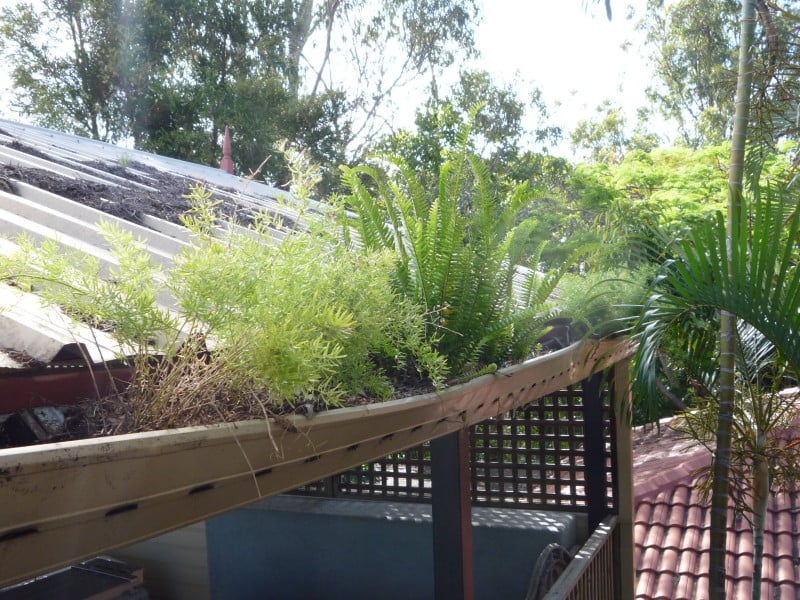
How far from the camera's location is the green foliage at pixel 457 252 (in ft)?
6.44

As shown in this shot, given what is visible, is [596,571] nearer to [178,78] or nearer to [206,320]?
[206,320]

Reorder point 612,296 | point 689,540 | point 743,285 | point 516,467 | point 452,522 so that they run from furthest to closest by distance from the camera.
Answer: point 689,540, point 516,467, point 612,296, point 743,285, point 452,522

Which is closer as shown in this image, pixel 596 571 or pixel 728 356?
pixel 728 356

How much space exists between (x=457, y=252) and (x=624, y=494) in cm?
360

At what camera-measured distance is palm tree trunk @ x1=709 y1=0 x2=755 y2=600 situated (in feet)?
12.4

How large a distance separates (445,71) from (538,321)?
19.9m

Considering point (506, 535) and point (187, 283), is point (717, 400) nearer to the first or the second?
point (506, 535)

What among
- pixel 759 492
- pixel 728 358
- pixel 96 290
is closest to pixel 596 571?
pixel 759 492

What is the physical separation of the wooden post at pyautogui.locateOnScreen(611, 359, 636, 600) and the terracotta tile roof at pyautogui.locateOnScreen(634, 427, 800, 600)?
83 cm

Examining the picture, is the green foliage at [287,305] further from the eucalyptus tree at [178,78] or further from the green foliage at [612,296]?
the eucalyptus tree at [178,78]

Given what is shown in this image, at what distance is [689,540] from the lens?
248 inches

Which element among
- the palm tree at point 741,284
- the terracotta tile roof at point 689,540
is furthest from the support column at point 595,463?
the palm tree at point 741,284

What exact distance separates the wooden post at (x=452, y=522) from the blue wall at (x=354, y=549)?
208cm

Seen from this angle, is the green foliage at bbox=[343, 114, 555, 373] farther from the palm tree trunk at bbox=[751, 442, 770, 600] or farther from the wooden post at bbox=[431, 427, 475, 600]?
the palm tree trunk at bbox=[751, 442, 770, 600]
